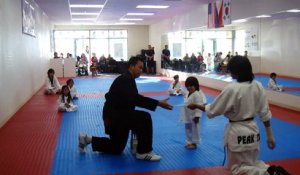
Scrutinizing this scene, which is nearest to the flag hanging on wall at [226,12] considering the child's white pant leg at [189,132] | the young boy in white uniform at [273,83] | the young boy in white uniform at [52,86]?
the young boy in white uniform at [273,83]

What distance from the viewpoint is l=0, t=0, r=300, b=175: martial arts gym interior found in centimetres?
436

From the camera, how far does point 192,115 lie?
4.84 meters

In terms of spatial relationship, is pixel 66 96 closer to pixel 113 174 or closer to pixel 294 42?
pixel 113 174

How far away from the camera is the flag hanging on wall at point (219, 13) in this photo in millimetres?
11132

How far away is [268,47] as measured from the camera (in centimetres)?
990

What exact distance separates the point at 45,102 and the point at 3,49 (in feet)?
9.83

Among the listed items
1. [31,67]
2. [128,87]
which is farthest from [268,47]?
[31,67]

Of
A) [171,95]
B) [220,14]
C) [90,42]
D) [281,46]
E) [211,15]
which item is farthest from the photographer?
[90,42]

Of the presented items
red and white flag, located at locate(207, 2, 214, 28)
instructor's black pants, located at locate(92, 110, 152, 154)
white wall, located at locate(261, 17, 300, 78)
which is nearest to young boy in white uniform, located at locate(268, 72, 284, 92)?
white wall, located at locate(261, 17, 300, 78)

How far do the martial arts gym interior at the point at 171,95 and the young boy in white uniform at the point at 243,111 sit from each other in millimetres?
62

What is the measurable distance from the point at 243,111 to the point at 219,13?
9407mm

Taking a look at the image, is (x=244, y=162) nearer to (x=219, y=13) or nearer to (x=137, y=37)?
(x=219, y=13)

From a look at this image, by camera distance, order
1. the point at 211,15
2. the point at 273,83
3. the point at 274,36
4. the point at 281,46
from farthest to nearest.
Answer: the point at 211,15
the point at 274,36
the point at 281,46
the point at 273,83

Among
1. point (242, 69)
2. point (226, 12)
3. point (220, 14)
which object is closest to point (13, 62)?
point (242, 69)
